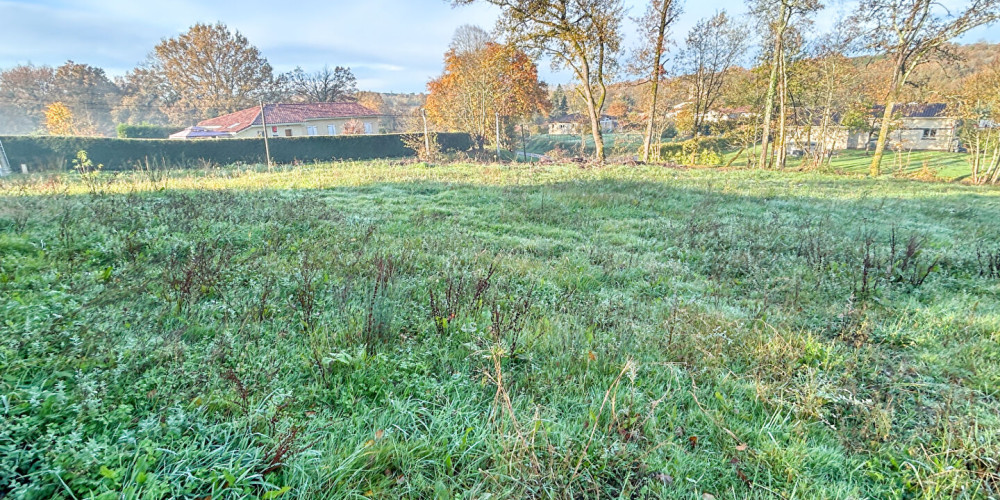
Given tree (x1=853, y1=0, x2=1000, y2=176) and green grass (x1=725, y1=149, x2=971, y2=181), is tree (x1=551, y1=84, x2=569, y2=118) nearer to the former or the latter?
green grass (x1=725, y1=149, x2=971, y2=181)

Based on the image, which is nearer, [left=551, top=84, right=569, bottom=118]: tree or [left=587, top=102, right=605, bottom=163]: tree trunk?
[left=587, top=102, right=605, bottom=163]: tree trunk

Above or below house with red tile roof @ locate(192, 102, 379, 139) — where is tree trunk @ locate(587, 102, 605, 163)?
below

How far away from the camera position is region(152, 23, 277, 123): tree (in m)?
36.7

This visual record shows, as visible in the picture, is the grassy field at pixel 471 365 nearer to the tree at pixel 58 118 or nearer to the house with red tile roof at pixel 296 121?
the house with red tile roof at pixel 296 121

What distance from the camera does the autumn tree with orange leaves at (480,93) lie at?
83.5 feet

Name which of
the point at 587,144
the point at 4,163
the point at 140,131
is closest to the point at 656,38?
the point at 587,144

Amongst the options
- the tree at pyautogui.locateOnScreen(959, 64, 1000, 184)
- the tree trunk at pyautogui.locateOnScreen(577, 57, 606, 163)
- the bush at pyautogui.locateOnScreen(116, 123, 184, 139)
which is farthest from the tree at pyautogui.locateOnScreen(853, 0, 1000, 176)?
the bush at pyautogui.locateOnScreen(116, 123, 184, 139)

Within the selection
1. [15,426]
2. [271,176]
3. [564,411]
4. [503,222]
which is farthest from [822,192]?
[271,176]

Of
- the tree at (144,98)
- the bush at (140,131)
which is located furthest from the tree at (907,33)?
the tree at (144,98)

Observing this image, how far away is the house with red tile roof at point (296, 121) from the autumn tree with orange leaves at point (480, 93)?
7.64 meters

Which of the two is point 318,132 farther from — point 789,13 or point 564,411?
point 564,411

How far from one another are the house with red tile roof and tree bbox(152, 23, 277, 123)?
2.85m

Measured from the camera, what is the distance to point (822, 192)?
11242mm

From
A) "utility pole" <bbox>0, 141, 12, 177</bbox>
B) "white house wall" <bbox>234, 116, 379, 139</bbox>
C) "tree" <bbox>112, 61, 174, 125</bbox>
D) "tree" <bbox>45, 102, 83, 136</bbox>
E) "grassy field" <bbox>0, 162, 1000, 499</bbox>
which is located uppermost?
"tree" <bbox>112, 61, 174, 125</bbox>
